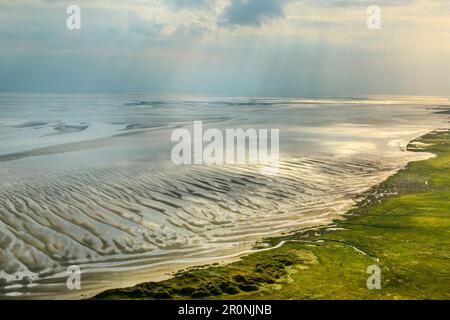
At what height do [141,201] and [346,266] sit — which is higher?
[141,201]

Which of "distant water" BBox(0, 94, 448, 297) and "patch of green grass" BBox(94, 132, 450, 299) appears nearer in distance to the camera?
"patch of green grass" BBox(94, 132, 450, 299)

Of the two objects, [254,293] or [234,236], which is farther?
[234,236]

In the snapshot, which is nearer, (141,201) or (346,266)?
(346,266)

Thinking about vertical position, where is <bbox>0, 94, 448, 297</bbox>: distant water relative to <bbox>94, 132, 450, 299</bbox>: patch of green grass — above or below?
above

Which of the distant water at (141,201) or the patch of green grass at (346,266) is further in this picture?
the distant water at (141,201)

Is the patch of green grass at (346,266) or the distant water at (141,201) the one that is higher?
the distant water at (141,201)

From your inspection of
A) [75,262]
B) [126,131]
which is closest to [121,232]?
[75,262]
